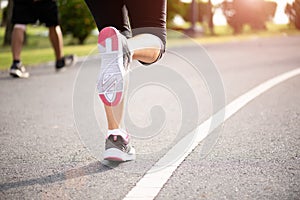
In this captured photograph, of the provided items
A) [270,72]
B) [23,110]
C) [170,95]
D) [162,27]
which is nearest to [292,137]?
[162,27]

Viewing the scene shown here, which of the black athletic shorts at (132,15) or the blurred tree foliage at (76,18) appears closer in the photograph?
the black athletic shorts at (132,15)

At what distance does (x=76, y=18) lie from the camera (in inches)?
712

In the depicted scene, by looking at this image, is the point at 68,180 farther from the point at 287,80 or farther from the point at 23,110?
the point at 287,80

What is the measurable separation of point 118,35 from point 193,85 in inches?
160

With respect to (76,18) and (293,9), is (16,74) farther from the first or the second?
(76,18)

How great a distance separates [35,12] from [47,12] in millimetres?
176

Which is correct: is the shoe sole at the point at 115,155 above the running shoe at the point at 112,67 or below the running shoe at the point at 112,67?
below


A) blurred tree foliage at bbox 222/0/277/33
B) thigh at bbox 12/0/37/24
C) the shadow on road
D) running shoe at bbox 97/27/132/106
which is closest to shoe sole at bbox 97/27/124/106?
running shoe at bbox 97/27/132/106

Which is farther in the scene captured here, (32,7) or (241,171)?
(32,7)

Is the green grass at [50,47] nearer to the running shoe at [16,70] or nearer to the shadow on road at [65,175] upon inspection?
the running shoe at [16,70]

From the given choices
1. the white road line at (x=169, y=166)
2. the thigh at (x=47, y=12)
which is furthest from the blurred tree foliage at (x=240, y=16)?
the white road line at (x=169, y=166)

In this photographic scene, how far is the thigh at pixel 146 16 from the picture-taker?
9.99ft

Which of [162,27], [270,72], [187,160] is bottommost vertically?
[270,72]

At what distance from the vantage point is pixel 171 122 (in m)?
4.26
